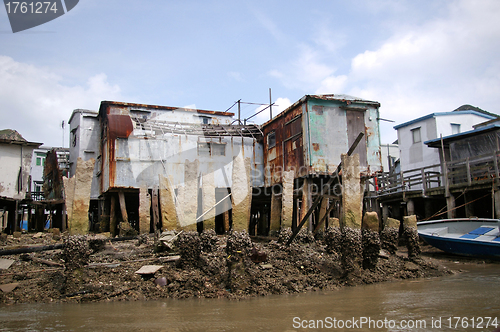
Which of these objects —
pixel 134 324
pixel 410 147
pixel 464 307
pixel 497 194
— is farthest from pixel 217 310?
pixel 410 147

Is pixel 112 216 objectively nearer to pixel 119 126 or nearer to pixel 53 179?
pixel 119 126

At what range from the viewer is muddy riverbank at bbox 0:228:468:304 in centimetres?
880

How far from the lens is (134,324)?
645 centimetres

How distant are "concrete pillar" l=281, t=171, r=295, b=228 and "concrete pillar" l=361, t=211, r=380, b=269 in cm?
312

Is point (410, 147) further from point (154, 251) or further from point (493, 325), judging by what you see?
point (493, 325)

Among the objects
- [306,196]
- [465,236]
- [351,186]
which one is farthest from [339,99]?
[465,236]

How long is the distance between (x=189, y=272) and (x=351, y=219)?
14.4 ft

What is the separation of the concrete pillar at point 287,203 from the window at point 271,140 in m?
5.41

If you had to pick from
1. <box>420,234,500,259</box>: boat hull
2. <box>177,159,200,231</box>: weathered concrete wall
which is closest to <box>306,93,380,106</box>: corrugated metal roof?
<box>420,234,500,259</box>: boat hull

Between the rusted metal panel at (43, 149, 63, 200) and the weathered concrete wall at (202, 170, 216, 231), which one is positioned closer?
the weathered concrete wall at (202, 170, 216, 231)

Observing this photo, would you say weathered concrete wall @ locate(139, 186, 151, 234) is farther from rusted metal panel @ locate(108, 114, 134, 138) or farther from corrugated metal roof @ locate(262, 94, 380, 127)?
corrugated metal roof @ locate(262, 94, 380, 127)

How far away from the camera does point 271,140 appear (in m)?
19.8

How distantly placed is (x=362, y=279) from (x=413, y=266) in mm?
2321

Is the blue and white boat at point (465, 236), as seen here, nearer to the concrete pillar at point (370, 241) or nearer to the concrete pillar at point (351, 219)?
the concrete pillar at point (370, 241)
